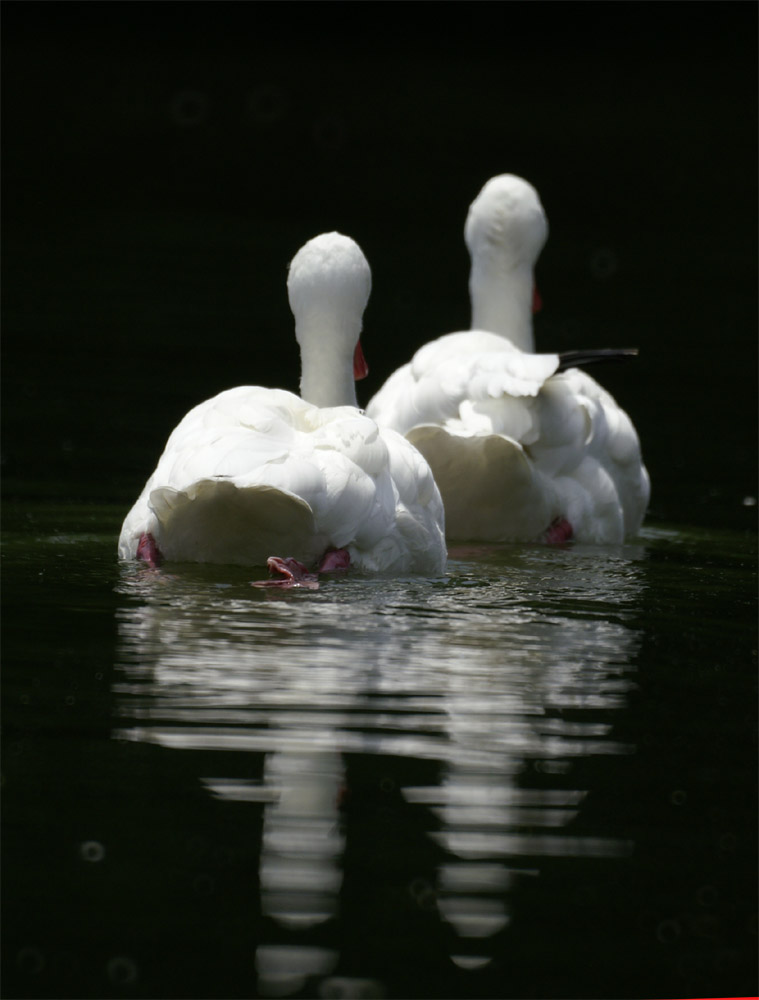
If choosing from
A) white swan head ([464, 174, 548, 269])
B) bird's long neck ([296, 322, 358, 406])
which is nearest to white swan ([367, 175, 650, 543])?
bird's long neck ([296, 322, 358, 406])

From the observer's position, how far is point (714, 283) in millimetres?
21594

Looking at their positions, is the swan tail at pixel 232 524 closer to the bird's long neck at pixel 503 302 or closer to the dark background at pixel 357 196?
the dark background at pixel 357 196

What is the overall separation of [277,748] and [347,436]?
2539mm

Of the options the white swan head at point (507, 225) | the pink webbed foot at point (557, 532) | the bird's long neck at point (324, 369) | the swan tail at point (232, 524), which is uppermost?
the white swan head at point (507, 225)

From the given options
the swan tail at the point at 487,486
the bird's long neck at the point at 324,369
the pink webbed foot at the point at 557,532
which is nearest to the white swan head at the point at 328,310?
the bird's long neck at the point at 324,369

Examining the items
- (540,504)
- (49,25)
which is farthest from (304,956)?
(49,25)

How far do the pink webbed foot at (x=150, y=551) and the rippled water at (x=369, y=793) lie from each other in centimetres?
11

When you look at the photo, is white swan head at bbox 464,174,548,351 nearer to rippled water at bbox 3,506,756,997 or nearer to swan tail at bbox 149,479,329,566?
rippled water at bbox 3,506,756,997

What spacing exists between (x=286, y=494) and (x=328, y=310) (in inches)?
76.5

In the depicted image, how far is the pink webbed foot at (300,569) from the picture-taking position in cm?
739

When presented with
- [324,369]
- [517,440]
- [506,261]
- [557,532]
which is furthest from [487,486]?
[506,261]

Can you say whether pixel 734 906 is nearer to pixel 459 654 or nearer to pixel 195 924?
pixel 195 924

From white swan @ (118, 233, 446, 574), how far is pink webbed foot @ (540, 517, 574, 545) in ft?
4.56

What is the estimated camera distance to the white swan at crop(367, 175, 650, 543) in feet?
30.1
